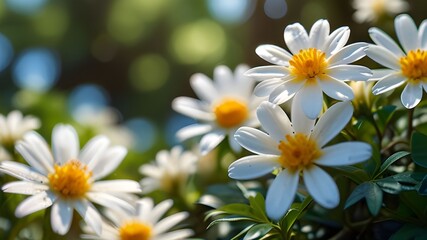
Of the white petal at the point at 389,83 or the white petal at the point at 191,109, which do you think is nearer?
the white petal at the point at 389,83

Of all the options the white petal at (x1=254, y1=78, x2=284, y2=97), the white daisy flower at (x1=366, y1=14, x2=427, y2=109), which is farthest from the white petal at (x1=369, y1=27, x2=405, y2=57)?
the white petal at (x1=254, y1=78, x2=284, y2=97)

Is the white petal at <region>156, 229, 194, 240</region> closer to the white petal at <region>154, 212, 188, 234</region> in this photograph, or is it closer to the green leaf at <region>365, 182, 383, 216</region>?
the white petal at <region>154, 212, 188, 234</region>

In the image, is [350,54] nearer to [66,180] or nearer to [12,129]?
[66,180]

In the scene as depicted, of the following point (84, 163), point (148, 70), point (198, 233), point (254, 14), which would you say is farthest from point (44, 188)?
point (148, 70)

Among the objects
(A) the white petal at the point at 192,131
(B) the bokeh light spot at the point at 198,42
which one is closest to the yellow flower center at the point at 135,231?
(A) the white petal at the point at 192,131

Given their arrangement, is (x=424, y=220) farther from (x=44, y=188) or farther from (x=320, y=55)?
(x=44, y=188)

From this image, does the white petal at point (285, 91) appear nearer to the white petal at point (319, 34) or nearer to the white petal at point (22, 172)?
the white petal at point (319, 34)

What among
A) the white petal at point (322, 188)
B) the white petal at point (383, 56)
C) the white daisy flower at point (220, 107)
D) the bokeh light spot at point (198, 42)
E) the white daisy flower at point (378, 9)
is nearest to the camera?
the white petal at point (322, 188)
